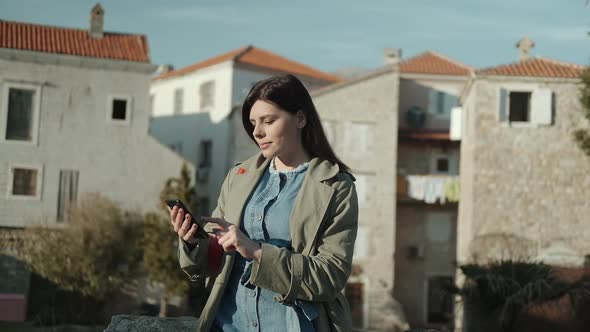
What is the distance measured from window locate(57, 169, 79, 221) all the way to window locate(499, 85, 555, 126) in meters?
15.0

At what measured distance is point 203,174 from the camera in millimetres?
42719

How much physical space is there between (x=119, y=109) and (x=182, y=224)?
3300 centimetres

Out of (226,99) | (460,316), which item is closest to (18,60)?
(226,99)

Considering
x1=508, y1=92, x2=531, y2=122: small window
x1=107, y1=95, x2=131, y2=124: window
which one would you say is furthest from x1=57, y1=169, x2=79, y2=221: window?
x1=508, y1=92, x2=531, y2=122: small window

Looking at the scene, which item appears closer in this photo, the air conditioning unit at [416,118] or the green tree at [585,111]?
the green tree at [585,111]

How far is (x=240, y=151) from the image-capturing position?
40.4 meters

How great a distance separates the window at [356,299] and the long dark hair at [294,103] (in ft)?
121

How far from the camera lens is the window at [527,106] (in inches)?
1393

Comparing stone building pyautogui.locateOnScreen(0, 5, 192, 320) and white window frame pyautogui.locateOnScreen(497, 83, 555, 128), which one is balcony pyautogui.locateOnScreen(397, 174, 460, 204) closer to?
white window frame pyautogui.locateOnScreen(497, 83, 555, 128)

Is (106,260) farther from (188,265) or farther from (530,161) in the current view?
(188,265)

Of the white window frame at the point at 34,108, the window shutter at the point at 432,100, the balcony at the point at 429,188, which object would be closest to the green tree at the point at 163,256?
the white window frame at the point at 34,108

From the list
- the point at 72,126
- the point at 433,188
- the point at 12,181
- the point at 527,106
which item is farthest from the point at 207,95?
the point at 527,106

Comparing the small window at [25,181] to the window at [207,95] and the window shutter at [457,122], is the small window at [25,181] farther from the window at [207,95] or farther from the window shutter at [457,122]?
the window shutter at [457,122]

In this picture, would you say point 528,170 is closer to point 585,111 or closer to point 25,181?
point 585,111
